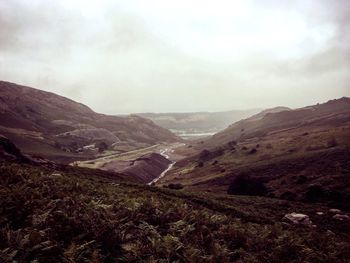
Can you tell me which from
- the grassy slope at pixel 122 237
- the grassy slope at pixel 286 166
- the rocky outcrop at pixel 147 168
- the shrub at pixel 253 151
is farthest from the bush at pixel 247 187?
the grassy slope at pixel 122 237

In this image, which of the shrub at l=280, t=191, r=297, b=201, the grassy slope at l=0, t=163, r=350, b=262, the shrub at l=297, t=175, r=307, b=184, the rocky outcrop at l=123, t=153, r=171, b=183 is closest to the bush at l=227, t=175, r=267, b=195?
the shrub at l=280, t=191, r=297, b=201

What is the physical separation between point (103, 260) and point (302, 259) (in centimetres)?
811

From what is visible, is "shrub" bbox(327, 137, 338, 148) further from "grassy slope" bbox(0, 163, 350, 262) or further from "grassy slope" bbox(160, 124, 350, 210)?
"grassy slope" bbox(0, 163, 350, 262)

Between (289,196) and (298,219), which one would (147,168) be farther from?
(298,219)

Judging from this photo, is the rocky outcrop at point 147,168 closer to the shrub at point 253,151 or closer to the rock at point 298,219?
the shrub at point 253,151

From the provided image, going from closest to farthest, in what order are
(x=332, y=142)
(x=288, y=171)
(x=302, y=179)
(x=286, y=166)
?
(x=302, y=179), (x=288, y=171), (x=286, y=166), (x=332, y=142)

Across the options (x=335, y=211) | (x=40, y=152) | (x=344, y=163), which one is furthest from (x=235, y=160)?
(x=40, y=152)

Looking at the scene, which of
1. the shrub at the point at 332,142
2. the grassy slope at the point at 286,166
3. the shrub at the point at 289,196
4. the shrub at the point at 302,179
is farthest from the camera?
the shrub at the point at 332,142

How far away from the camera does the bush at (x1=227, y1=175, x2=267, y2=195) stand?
66625 millimetres

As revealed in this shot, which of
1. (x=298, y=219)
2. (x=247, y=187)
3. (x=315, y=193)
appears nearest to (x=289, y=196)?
(x=315, y=193)

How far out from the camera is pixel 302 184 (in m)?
66.6

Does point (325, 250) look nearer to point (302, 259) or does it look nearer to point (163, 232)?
point (302, 259)

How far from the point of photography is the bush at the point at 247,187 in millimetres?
66625

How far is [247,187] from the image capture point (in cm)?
6806
